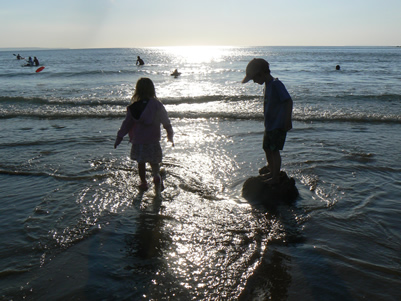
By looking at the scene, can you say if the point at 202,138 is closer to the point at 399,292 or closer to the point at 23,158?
the point at 23,158

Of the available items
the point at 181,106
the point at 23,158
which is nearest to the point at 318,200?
the point at 23,158

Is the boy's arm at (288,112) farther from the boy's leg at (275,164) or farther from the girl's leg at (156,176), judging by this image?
the girl's leg at (156,176)

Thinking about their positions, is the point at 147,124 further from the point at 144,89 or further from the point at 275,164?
the point at 275,164

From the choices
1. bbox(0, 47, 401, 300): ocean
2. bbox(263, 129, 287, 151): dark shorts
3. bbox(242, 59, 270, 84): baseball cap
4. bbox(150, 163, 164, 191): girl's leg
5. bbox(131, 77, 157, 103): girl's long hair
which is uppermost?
bbox(242, 59, 270, 84): baseball cap

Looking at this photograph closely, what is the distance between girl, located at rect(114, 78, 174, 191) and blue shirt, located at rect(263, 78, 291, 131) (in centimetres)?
149

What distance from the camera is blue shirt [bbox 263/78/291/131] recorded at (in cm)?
445

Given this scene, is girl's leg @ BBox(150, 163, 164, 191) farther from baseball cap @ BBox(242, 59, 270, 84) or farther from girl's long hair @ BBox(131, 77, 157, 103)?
baseball cap @ BBox(242, 59, 270, 84)

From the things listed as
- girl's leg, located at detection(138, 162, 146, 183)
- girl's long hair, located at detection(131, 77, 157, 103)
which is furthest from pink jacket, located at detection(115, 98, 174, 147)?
girl's leg, located at detection(138, 162, 146, 183)

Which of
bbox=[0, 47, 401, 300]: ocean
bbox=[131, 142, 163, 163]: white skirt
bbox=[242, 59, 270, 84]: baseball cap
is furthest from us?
bbox=[131, 142, 163, 163]: white skirt

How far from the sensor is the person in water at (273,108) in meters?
4.44

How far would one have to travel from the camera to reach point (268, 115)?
15.3 feet

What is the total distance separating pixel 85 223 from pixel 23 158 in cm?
352

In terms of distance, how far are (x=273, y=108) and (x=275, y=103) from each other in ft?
0.25

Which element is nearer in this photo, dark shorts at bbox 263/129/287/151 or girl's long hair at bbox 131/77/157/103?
dark shorts at bbox 263/129/287/151
